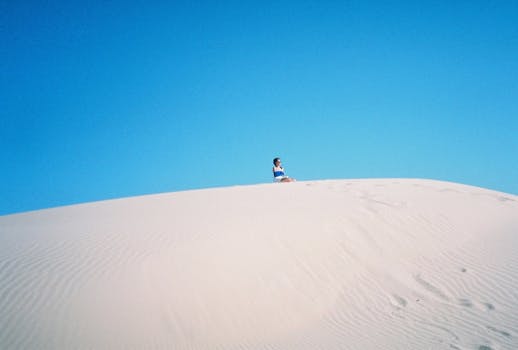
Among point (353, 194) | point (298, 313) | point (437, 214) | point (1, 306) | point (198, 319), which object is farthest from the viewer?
point (353, 194)

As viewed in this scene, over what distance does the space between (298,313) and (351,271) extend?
1.47 meters

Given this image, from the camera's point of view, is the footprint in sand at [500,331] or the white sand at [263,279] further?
the white sand at [263,279]

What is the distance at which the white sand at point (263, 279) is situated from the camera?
404cm

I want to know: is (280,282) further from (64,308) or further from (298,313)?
(64,308)

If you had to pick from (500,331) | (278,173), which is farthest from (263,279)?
(278,173)

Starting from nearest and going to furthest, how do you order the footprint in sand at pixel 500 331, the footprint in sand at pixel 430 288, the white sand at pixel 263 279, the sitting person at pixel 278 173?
the footprint in sand at pixel 500 331 < the white sand at pixel 263 279 < the footprint in sand at pixel 430 288 < the sitting person at pixel 278 173

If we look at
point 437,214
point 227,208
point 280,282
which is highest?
point 227,208

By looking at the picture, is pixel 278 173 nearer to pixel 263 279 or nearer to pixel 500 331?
pixel 263 279

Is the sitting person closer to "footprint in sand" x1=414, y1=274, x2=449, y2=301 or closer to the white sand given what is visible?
the white sand

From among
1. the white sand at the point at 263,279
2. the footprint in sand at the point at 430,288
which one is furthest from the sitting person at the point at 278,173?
the footprint in sand at the point at 430,288

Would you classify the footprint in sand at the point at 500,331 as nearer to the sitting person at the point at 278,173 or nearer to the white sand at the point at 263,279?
the white sand at the point at 263,279

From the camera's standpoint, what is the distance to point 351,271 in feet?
18.9

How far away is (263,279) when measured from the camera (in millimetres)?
5312

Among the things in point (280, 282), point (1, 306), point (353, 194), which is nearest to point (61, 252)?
point (1, 306)
